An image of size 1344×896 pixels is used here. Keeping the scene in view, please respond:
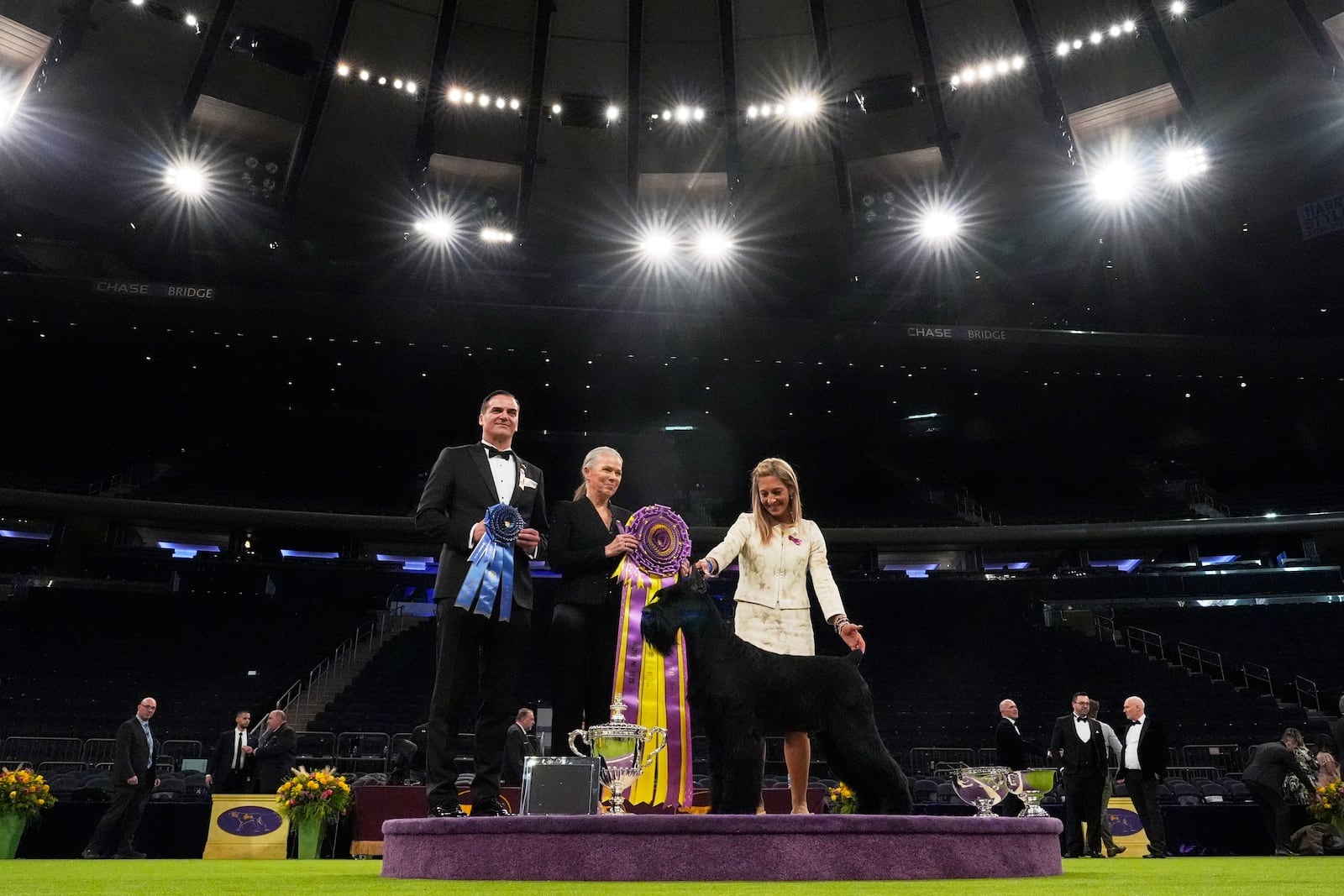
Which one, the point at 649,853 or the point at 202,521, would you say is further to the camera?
the point at 202,521

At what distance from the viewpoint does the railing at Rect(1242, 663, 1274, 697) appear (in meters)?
17.1

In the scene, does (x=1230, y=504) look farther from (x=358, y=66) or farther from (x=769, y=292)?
(x=358, y=66)

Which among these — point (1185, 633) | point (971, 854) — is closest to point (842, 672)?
point (971, 854)

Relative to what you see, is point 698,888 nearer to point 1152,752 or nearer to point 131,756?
point 1152,752

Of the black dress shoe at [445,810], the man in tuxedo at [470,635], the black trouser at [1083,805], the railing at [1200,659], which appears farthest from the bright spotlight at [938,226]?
the black dress shoe at [445,810]

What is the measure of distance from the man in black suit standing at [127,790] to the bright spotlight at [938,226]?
44.2 ft

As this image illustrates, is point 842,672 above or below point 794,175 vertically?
below

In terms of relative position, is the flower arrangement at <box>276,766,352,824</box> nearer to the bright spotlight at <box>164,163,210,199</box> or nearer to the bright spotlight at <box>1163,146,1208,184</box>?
the bright spotlight at <box>164,163,210,199</box>

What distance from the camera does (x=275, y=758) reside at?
10.0 metres

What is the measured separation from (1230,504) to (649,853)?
2573 cm

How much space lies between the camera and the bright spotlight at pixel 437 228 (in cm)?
1603

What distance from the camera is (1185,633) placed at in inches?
782

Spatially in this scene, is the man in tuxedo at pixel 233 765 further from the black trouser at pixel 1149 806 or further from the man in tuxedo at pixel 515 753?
the black trouser at pixel 1149 806

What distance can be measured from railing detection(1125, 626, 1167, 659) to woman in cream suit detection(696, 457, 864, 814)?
18.3 meters
